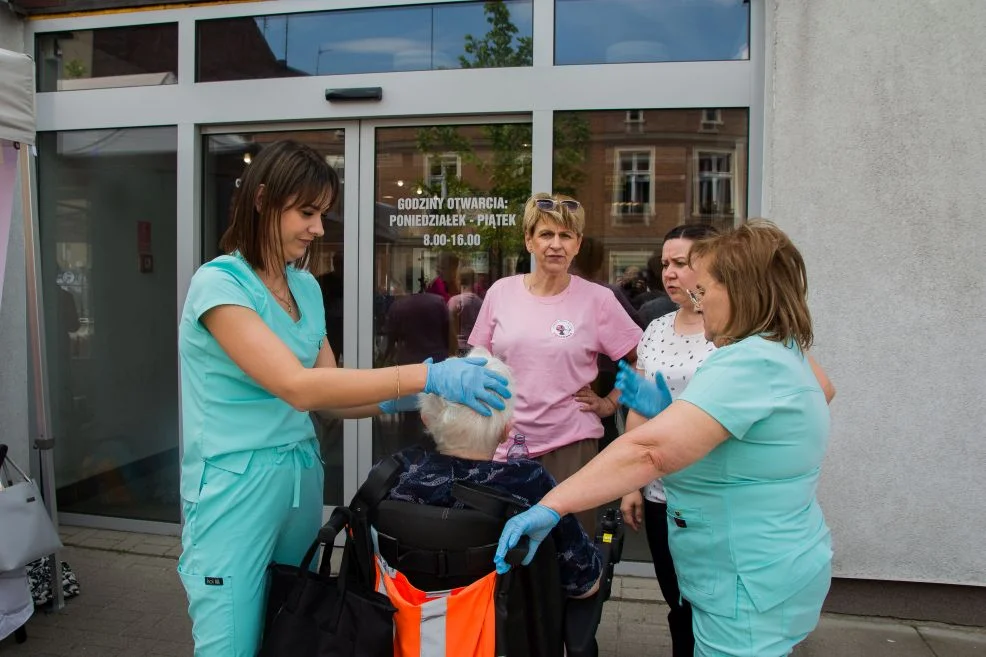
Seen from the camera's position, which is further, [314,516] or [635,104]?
[635,104]

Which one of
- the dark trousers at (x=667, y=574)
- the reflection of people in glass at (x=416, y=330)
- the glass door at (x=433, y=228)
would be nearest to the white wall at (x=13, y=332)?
the glass door at (x=433, y=228)

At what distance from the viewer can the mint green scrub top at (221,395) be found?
185 cm

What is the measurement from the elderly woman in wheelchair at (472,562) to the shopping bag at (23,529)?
2157 mm

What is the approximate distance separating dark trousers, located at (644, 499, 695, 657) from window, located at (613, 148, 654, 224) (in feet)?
6.38

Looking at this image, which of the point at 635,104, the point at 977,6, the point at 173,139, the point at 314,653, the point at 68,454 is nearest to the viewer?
the point at 314,653

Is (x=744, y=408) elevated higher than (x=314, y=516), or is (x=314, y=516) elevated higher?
(x=744, y=408)

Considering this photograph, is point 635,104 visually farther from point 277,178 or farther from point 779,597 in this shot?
point 779,597

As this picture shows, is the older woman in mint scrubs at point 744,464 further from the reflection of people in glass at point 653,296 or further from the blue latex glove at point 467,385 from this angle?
the reflection of people in glass at point 653,296

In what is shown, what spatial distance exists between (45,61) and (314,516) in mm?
4053

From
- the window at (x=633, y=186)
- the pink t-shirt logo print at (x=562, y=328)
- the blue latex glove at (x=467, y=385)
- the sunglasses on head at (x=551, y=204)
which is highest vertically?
the window at (x=633, y=186)

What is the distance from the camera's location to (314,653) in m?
1.64

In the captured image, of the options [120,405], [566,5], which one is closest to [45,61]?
[120,405]

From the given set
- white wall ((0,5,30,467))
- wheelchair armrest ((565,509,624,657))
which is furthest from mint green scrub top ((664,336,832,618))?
white wall ((0,5,30,467))

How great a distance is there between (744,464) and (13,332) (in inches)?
178
